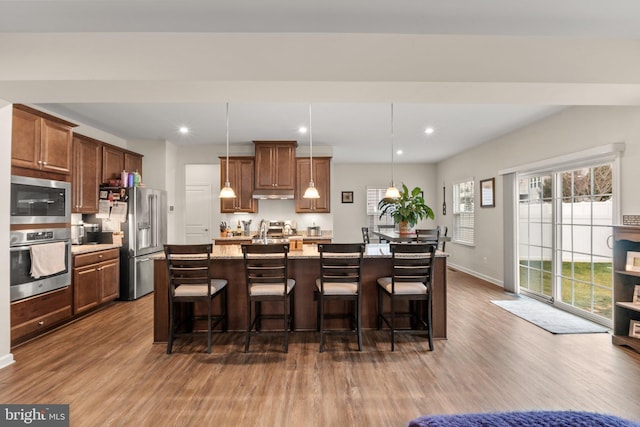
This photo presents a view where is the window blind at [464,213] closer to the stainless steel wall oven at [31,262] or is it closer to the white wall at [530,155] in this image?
the white wall at [530,155]

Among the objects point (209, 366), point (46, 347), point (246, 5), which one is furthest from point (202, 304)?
point (246, 5)

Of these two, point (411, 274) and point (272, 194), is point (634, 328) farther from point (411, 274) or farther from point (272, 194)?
point (272, 194)

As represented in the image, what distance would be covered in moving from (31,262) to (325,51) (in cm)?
348

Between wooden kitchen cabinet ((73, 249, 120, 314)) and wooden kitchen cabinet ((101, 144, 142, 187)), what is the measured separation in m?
1.19

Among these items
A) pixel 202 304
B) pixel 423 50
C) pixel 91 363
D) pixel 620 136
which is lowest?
pixel 91 363

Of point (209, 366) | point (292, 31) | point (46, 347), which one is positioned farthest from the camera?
point (46, 347)

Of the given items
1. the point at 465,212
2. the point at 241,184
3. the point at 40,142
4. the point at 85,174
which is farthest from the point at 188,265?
the point at 465,212

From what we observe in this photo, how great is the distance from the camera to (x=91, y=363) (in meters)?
2.88

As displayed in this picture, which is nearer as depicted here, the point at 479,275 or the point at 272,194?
Answer: the point at 272,194

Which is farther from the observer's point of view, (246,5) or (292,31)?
(292,31)

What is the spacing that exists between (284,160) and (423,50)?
375cm

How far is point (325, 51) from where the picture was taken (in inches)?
99.0

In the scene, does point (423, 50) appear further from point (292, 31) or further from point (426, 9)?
point (292, 31)

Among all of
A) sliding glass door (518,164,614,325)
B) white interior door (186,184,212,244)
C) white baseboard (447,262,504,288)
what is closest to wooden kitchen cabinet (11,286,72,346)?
white interior door (186,184,212,244)
